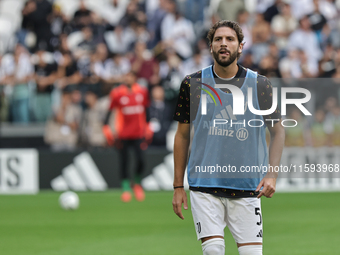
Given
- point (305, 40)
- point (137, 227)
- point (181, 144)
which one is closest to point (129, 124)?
point (137, 227)

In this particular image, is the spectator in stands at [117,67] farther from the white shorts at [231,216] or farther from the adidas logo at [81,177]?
the white shorts at [231,216]

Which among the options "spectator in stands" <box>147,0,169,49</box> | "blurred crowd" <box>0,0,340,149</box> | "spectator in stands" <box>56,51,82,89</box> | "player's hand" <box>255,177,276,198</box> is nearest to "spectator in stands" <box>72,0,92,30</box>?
"blurred crowd" <box>0,0,340,149</box>

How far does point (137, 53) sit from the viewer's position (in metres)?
14.9

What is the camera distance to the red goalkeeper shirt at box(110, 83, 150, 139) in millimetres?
12469

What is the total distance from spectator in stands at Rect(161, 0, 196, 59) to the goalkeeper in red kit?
3.30 metres

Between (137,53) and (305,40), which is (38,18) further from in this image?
(305,40)

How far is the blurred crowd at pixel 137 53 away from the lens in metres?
14.2

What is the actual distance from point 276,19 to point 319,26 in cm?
111

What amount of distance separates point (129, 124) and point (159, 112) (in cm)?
157

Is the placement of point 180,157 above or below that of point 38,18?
below

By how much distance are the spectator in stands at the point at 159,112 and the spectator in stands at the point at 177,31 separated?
189 cm

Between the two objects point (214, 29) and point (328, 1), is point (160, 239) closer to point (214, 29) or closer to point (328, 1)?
point (214, 29)

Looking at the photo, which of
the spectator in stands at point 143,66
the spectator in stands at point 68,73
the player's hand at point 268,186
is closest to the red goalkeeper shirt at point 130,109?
the spectator in stands at point 143,66

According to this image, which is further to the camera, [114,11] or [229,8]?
[114,11]
